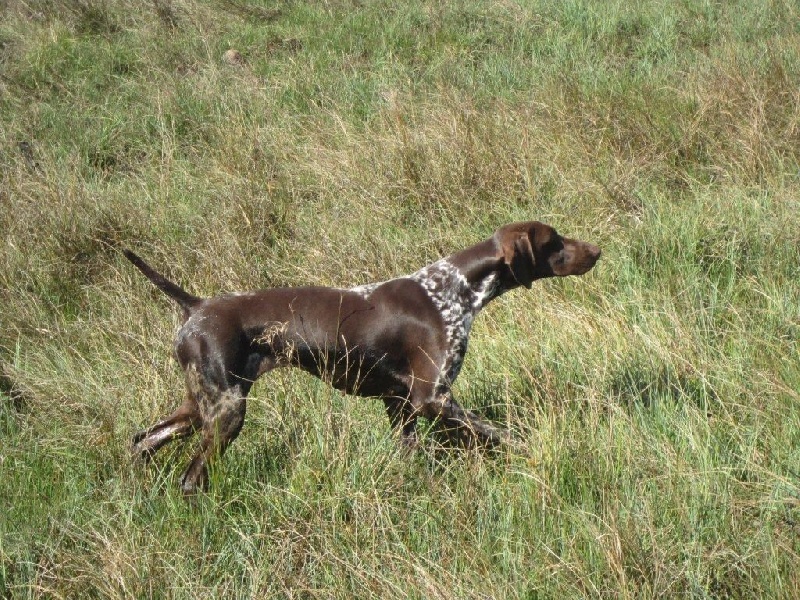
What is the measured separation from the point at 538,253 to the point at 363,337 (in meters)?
0.90

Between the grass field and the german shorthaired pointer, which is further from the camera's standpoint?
the german shorthaired pointer

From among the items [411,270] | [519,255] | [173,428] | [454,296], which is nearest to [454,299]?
[454,296]

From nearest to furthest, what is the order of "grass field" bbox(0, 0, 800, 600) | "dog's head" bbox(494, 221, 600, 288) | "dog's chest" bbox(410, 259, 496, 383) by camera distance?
"grass field" bbox(0, 0, 800, 600), "dog's chest" bbox(410, 259, 496, 383), "dog's head" bbox(494, 221, 600, 288)

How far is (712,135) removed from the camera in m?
7.09

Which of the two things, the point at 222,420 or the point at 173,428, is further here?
the point at 173,428

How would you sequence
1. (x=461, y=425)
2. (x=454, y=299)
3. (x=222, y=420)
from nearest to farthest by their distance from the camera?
1. (x=222, y=420)
2. (x=461, y=425)
3. (x=454, y=299)

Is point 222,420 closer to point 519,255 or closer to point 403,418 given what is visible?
point 403,418

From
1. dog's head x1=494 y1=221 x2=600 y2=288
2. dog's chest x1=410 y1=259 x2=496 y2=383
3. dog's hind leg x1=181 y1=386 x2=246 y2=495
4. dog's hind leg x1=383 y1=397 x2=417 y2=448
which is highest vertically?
dog's head x1=494 y1=221 x2=600 y2=288

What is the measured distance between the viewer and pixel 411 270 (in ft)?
20.1

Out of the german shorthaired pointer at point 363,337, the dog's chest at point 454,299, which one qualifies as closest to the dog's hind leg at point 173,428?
the german shorthaired pointer at point 363,337

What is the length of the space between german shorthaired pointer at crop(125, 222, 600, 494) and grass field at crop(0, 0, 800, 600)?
0.15m

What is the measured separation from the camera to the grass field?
10.8 feet

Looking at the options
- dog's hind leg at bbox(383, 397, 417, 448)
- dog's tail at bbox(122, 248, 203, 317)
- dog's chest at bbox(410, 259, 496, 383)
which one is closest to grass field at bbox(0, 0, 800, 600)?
dog's hind leg at bbox(383, 397, 417, 448)

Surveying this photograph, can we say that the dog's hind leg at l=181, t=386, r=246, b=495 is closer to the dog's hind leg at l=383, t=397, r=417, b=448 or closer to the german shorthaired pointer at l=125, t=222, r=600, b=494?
the german shorthaired pointer at l=125, t=222, r=600, b=494
